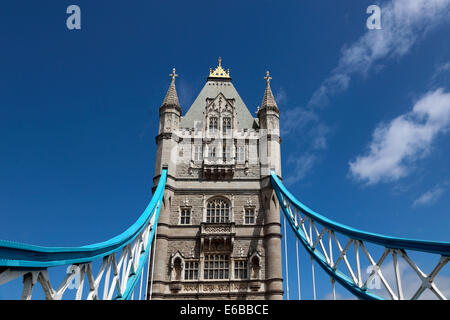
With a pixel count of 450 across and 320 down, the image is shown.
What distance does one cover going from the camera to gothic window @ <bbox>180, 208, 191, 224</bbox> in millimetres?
20922

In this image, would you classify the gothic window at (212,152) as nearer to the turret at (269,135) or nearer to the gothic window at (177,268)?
the turret at (269,135)

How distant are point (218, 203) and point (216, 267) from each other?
3673mm

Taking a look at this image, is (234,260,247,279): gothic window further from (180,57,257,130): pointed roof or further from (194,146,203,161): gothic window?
(180,57,257,130): pointed roof

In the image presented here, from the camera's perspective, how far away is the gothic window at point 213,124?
24.2m

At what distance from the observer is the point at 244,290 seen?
18969 mm

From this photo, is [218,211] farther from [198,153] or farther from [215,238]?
[198,153]

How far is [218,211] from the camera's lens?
2139cm

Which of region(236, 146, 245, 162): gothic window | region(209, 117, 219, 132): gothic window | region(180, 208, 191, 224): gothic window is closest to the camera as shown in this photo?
region(180, 208, 191, 224): gothic window

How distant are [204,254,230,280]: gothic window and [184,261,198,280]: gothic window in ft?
1.70

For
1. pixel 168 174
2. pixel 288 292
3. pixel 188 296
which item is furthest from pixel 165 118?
pixel 288 292

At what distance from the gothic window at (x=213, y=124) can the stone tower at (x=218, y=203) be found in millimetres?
65

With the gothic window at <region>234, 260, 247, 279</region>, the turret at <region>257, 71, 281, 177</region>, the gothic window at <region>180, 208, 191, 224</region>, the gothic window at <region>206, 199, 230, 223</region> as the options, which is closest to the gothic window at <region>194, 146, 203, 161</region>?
the gothic window at <region>206, 199, 230, 223</region>

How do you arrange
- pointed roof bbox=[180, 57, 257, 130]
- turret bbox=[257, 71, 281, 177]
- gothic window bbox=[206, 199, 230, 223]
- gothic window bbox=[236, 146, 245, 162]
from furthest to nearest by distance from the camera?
1. pointed roof bbox=[180, 57, 257, 130]
2. gothic window bbox=[236, 146, 245, 162]
3. turret bbox=[257, 71, 281, 177]
4. gothic window bbox=[206, 199, 230, 223]

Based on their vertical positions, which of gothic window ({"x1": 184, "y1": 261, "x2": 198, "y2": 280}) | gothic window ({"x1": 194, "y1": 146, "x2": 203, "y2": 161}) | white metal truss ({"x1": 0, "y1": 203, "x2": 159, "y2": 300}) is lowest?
white metal truss ({"x1": 0, "y1": 203, "x2": 159, "y2": 300})
